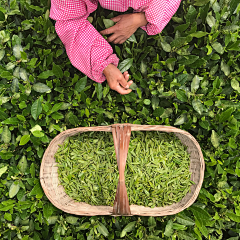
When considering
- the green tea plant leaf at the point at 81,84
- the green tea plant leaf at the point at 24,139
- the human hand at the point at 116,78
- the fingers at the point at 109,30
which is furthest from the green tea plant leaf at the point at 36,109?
the fingers at the point at 109,30

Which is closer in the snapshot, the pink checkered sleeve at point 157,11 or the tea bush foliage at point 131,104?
the pink checkered sleeve at point 157,11

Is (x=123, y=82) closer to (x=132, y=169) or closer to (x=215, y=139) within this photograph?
(x=132, y=169)

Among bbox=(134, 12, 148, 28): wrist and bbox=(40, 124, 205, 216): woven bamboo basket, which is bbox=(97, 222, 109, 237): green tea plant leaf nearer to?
bbox=(40, 124, 205, 216): woven bamboo basket

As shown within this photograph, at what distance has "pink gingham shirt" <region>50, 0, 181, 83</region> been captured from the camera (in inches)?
39.6

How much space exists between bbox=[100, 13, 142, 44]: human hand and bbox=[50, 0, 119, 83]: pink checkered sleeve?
134 millimetres

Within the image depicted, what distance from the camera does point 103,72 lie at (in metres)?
1.10

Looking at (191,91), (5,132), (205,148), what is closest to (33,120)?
(5,132)

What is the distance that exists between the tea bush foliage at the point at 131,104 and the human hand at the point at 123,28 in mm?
60

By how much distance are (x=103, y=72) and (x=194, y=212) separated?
98cm

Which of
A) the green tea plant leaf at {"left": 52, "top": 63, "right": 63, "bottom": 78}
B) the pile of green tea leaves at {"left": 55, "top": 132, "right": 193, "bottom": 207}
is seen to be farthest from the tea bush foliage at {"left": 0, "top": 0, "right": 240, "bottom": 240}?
the pile of green tea leaves at {"left": 55, "top": 132, "right": 193, "bottom": 207}

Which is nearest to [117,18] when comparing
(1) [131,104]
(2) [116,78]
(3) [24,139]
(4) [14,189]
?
(2) [116,78]

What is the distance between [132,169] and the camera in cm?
126

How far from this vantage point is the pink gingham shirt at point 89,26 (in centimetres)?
101

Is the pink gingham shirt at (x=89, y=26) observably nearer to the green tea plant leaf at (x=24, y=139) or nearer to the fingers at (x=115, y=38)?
the fingers at (x=115, y=38)
